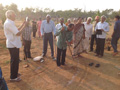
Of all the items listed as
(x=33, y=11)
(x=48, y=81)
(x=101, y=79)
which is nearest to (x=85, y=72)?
(x=101, y=79)

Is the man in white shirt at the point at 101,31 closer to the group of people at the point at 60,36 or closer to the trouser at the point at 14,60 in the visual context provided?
the group of people at the point at 60,36

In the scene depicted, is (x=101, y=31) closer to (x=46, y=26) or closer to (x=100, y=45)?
(x=100, y=45)

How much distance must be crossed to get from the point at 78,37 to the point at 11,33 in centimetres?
312

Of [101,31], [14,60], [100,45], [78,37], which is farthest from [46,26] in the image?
[100,45]

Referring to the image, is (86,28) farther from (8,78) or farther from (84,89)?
(8,78)

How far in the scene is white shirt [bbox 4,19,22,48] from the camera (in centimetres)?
292

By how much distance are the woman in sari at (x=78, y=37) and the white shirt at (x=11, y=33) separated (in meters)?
2.81

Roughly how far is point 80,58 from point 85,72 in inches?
57.1

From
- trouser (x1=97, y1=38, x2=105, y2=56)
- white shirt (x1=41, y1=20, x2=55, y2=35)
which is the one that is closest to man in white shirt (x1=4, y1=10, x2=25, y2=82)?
white shirt (x1=41, y1=20, x2=55, y2=35)

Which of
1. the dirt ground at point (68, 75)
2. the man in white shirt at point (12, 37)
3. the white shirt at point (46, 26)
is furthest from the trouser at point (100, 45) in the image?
the man in white shirt at point (12, 37)

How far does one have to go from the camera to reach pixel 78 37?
5254mm

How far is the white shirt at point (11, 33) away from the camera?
115 inches

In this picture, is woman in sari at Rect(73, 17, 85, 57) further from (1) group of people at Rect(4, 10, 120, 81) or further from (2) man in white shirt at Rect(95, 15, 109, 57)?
(2) man in white shirt at Rect(95, 15, 109, 57)

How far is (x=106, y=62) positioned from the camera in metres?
5.02
